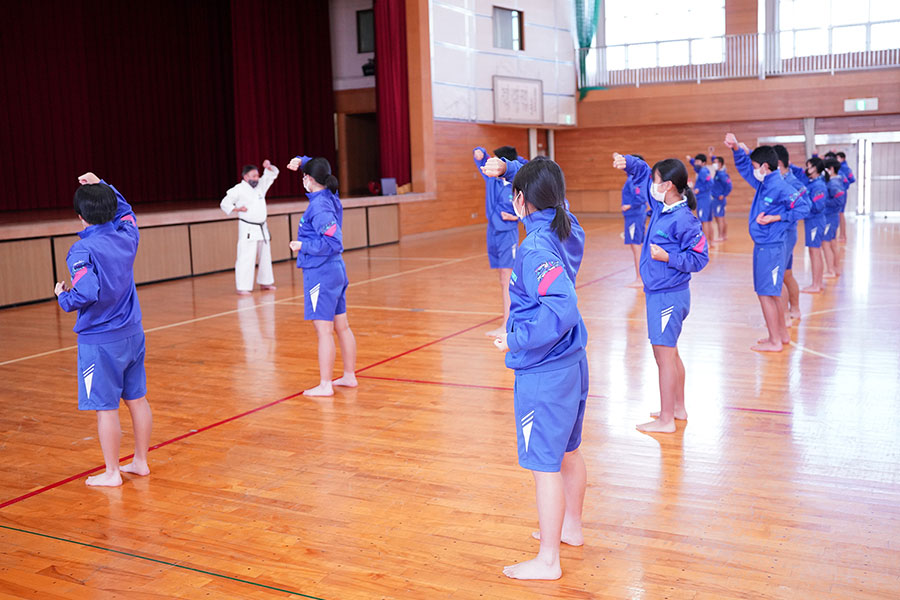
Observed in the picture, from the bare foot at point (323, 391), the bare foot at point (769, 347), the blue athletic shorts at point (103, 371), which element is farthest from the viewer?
the bare foot at point (769, 347)

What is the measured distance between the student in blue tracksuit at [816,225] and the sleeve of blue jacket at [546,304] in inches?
309

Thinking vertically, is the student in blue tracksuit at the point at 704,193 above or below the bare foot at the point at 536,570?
above

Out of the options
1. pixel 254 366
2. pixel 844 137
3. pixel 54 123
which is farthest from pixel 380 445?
pixel 844 137

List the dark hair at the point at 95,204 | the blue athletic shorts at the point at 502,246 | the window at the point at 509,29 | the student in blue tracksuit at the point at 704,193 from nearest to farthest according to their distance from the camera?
the dark hair at the point at 95,204, the blue athletic shorts at the point at 502,246, the student in blue tracksuit at the point at 704,193, the window at the point at 509,29

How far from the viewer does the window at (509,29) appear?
20.6 metres

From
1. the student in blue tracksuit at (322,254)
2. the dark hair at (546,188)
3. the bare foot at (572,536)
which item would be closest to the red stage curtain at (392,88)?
the student in blue tracksuit at (322,254)

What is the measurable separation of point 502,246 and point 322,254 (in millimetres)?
2737

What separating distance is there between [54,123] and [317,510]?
48.0ft

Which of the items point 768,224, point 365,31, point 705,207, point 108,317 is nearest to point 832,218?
point 705,207

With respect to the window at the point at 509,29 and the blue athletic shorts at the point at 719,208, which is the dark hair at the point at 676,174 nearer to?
the blue athletic shorts at the point at 719,208

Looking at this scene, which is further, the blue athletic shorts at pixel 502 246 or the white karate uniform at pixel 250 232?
the white karate uniform at pixel 250 232

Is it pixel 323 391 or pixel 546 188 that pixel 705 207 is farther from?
pixel 546 188

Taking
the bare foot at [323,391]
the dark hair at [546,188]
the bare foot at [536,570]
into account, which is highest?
the dark hair at [546,188]

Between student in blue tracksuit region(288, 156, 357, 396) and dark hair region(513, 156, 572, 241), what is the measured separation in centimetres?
281
